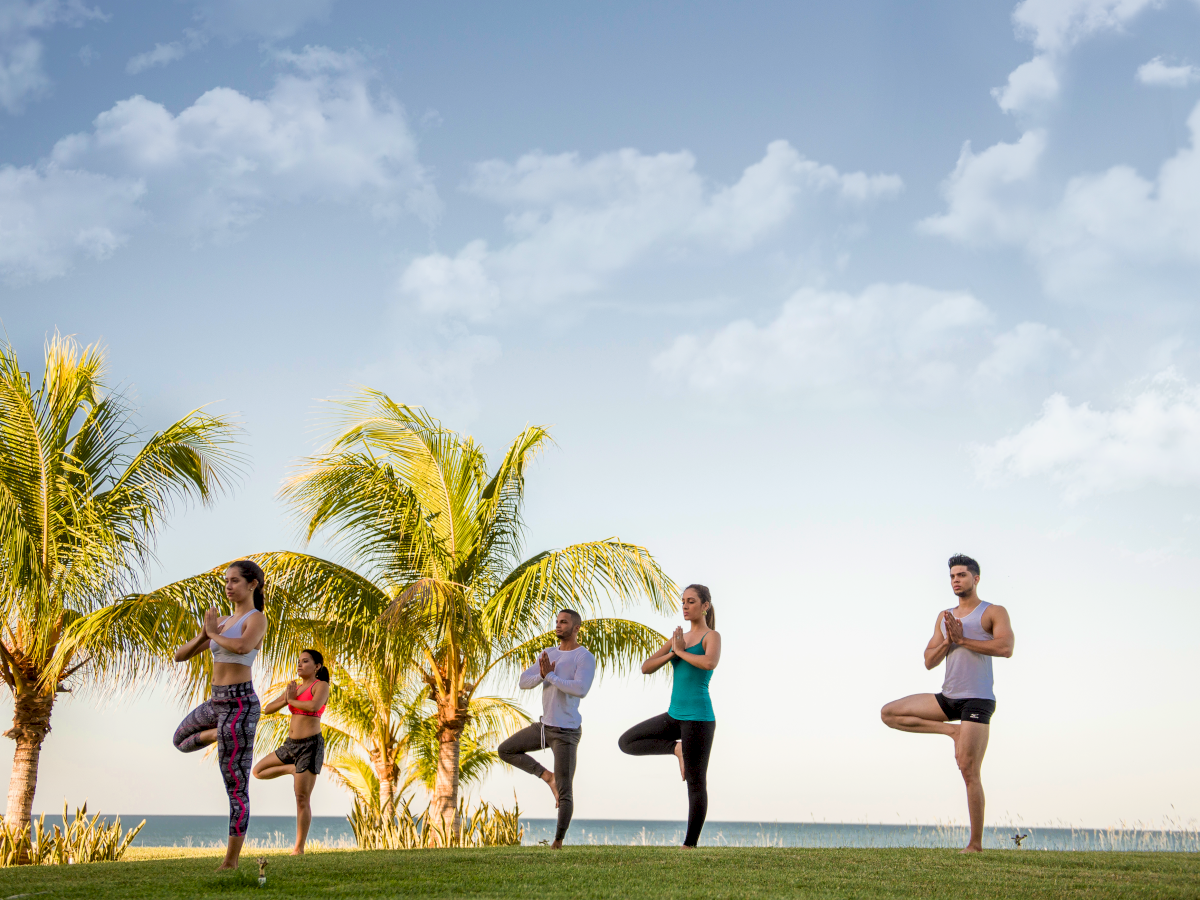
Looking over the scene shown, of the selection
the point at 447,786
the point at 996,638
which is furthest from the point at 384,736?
the point at 996,638

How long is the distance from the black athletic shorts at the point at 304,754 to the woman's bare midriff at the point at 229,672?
2.74 metres

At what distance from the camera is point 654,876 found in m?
5.90

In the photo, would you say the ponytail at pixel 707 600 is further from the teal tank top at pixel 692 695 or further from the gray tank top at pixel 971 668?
the gray tank top at pixel 971 668

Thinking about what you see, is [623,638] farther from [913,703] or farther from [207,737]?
[207,737]

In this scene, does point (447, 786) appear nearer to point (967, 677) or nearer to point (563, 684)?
point (563, 684)

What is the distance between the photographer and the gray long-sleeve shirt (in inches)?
316

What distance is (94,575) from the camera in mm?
12539

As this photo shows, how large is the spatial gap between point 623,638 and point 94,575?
292 inches

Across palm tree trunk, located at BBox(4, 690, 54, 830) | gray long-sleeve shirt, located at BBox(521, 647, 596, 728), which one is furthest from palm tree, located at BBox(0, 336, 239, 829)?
gray long-sleeve shirt, located at BBox(521, 647, 596, 728)

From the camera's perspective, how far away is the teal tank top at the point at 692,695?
296 inches

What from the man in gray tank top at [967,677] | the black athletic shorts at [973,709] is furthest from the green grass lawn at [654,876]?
the black athletic shorts at [973,709]

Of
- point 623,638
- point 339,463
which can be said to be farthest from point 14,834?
point 623,638

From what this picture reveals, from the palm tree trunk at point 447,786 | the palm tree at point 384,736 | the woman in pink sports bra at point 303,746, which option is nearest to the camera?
the woman in pink sports bra at point 303,746

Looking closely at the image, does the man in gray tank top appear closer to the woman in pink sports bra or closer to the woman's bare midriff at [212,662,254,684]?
the woman's bare midriff at [212,662,254,684]
